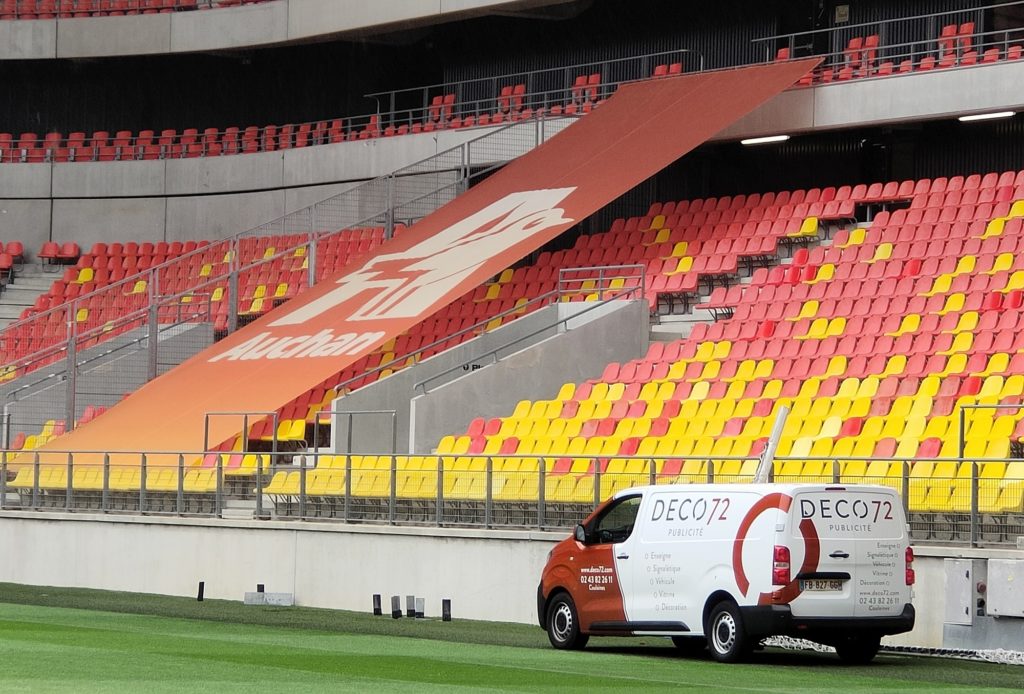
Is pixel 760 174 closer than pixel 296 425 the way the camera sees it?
No

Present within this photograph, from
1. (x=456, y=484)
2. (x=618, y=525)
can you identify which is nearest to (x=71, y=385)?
(x=456, y=484)

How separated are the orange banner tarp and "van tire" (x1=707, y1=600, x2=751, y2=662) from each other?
37.5ft

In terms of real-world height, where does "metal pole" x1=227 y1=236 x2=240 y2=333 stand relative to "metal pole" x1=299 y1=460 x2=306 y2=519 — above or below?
above

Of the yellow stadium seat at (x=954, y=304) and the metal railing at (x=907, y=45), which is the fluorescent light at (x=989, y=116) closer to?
the metal railing at (x=907, y=45)

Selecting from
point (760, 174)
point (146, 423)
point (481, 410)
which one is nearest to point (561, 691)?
point (481, 410)

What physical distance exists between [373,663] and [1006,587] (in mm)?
5142

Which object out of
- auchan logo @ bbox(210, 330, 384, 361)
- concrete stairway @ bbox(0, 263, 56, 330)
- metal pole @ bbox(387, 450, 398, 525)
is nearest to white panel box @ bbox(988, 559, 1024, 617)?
metal pole @ bbox(387, 450, 398, 525)

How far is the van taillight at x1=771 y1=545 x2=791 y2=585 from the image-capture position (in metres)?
14.0

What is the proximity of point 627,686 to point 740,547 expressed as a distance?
232 cm

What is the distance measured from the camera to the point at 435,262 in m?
29.7

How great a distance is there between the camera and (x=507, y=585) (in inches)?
766

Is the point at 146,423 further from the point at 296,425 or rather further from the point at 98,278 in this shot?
the point at 98,278

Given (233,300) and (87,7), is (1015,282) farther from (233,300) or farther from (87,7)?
(87,7)

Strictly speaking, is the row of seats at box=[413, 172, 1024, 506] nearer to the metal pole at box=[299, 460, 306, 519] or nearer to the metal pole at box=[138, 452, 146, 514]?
the metal pole at box=[299, 460, 306, 519]
